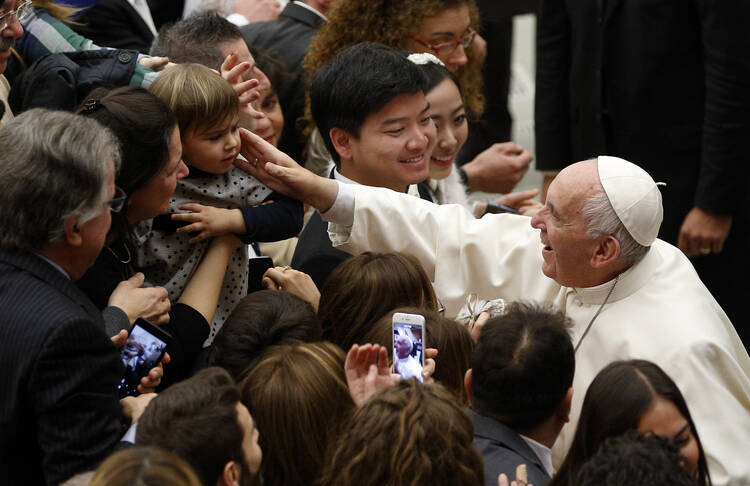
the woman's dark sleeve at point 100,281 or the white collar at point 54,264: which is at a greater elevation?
the white collar at point 54,264

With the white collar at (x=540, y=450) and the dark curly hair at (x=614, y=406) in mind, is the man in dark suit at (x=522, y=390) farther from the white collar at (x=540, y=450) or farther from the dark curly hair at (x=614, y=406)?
the dark curly hair at (x=614, y=406)

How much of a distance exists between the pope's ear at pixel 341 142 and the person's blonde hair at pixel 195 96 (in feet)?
3.07

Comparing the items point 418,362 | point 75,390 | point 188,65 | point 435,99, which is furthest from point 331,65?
point 75,390

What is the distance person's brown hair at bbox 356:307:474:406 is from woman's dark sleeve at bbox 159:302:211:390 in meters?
0.55

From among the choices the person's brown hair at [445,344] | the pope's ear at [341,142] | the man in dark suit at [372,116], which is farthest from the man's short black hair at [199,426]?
the pope's ear at [341,142]

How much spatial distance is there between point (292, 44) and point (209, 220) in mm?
2245

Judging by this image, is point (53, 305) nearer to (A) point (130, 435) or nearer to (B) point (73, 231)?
(B) point (73, 231)

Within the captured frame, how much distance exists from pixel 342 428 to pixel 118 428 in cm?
58

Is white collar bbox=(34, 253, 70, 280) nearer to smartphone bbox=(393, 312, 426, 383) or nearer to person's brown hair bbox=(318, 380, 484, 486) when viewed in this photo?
person's brown hair bbox=(318, 380, 484, 486)

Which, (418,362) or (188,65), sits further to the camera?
(188,65)

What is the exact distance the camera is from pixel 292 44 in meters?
5.36

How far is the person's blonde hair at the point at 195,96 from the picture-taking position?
3.29 metres

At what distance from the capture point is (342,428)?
2.70 m

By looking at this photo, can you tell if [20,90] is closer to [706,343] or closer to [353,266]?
[353,266]
